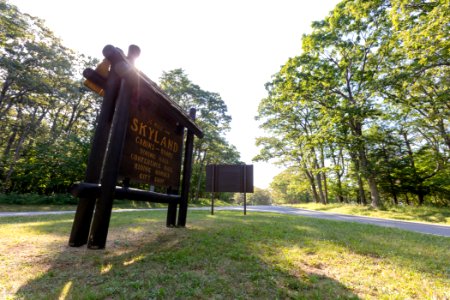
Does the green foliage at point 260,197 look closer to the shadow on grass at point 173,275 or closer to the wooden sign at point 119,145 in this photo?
the wooden sign at point 119,145

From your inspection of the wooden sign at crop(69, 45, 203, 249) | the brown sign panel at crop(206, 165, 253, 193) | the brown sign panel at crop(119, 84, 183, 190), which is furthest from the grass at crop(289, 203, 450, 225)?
the wooden sign at crop(69, 45, 203, 249)

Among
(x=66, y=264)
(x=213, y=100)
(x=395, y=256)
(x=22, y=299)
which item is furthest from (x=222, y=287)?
(x=213, y=100)

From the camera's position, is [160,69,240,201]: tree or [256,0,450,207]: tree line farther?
[160,69,240,201]: tree

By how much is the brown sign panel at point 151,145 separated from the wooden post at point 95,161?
34 cm

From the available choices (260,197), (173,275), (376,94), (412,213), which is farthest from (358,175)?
(260,197)

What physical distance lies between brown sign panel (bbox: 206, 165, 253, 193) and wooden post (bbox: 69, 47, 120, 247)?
25.4 feet

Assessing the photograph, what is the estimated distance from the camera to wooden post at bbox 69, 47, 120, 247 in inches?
134

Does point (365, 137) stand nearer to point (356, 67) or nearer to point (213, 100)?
point (356, 67)

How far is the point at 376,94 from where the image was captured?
13039 mm

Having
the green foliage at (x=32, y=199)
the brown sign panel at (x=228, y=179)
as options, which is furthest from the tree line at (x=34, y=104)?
the brown sign panel at (x=228, y=179)

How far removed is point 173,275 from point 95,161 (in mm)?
2211

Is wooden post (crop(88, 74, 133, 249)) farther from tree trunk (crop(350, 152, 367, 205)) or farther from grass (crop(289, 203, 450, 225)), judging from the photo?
tree trunk (crop(350, 152, 367, 205))

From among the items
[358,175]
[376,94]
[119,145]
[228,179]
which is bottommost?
[119,145]

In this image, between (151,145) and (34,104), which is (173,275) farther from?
(34,104)
